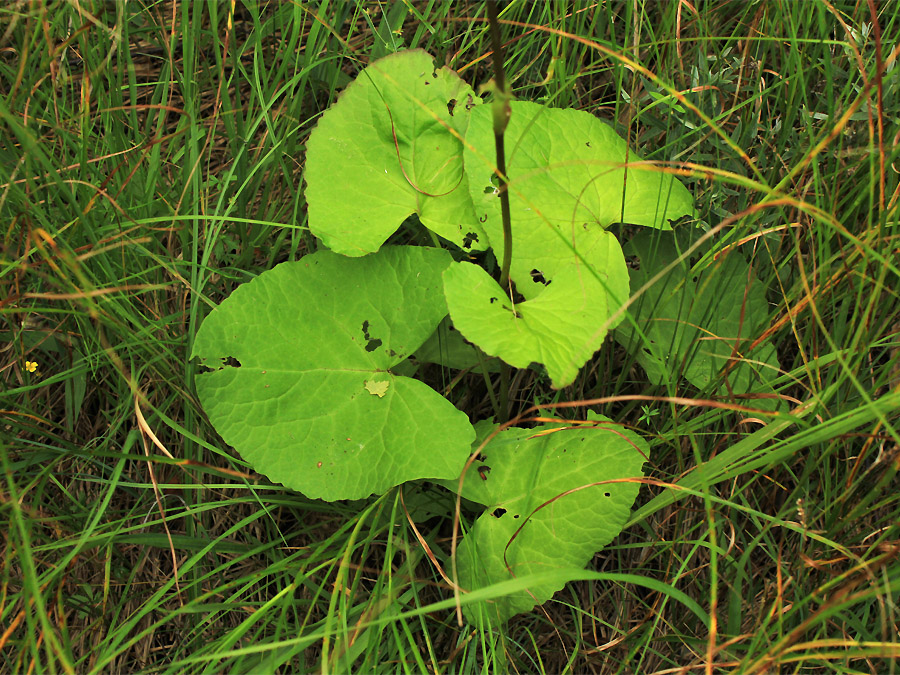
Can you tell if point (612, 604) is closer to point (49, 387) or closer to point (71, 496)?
point (71, 496)

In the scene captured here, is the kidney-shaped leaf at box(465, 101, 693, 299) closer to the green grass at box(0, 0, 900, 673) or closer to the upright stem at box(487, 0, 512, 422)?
the green grass at box(0, 0, 900, 673)

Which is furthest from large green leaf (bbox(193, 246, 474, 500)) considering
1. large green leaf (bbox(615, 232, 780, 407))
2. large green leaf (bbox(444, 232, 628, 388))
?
large green leaf (bbox(615, 232, 780, 407))

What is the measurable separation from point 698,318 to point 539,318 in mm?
548

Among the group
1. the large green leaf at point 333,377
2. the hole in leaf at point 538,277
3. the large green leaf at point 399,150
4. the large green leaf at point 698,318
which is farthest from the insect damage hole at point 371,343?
the large green leaf at point 698,318

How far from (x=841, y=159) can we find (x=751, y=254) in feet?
0.97

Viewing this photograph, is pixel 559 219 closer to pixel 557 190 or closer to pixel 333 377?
pixel 557 190

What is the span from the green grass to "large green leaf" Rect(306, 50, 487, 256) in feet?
0.22

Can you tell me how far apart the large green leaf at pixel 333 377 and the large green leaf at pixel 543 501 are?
0.17m

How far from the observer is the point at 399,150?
1665 mm

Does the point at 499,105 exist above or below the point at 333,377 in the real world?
above

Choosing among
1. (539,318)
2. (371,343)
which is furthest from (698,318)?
(371,343)

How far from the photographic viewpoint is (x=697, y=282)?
5.69 feet

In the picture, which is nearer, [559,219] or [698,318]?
[559,219]

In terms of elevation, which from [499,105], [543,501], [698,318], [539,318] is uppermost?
[499,105]
